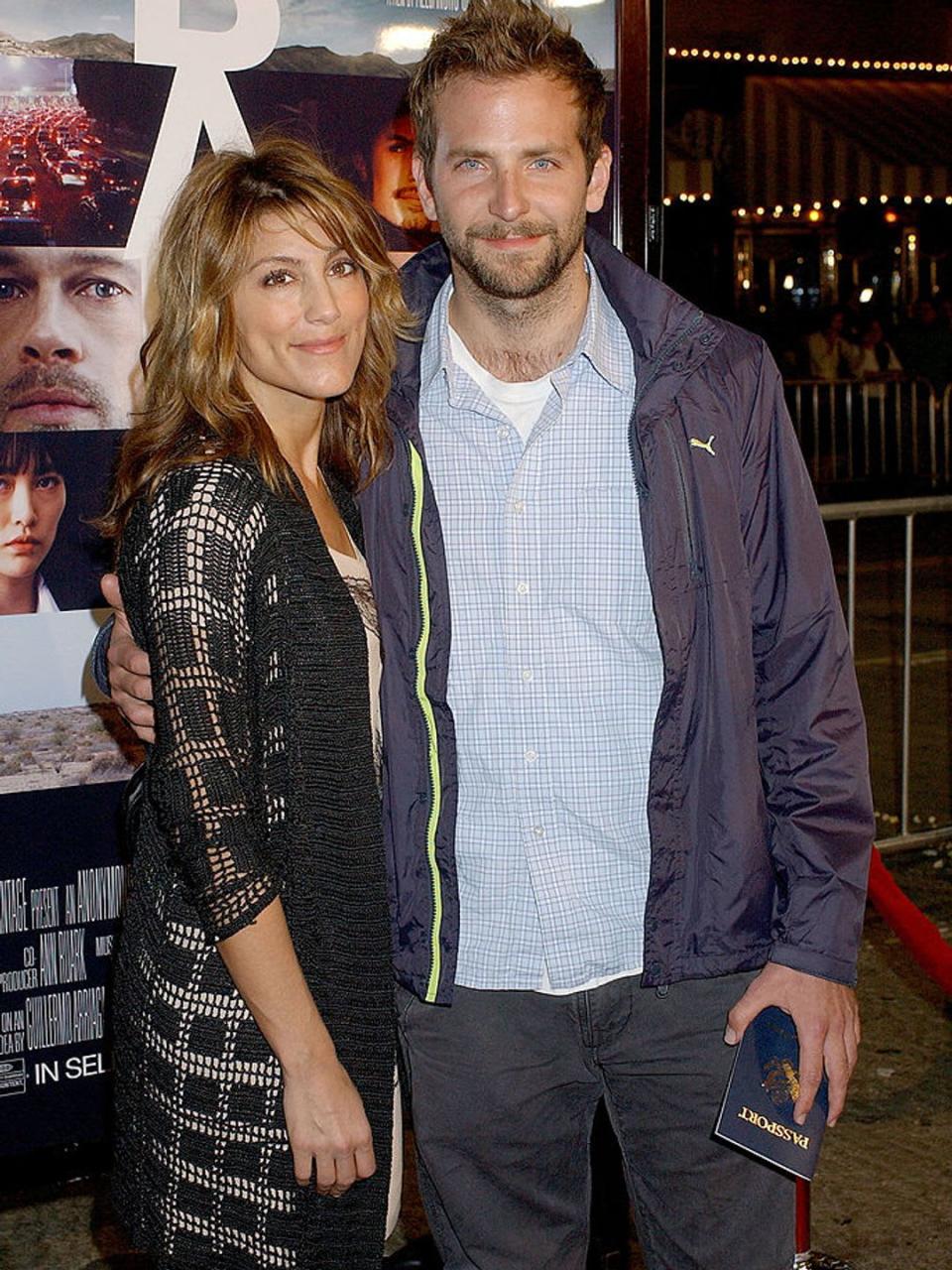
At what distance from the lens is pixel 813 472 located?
53.6ft

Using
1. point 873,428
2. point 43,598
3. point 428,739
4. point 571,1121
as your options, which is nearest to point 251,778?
point 428,739

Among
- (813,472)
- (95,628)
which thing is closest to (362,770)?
(95,628)

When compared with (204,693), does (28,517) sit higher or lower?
higher

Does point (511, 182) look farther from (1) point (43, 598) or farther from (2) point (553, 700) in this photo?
(1) point (43, 598)

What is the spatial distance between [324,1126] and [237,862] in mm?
387

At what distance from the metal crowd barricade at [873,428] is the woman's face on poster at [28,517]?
14175 mm

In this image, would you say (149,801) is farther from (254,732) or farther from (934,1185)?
(934,1185)

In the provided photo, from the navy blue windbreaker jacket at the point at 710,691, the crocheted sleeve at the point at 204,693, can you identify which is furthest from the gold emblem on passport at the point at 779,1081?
the crocheted sleeve at the point at 204,693

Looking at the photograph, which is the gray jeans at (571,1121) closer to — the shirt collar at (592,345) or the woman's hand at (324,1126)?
the woman's hand at (324,1126)

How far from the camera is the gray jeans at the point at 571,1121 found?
2.48 meters

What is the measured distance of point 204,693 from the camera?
2029 millimetres

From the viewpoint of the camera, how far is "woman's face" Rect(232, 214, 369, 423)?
2.26 m

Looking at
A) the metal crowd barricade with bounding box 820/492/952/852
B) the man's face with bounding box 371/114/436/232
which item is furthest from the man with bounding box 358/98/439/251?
the metal crowd barricade with bounding box 820/492/952/852

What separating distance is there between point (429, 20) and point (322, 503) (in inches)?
51.0
